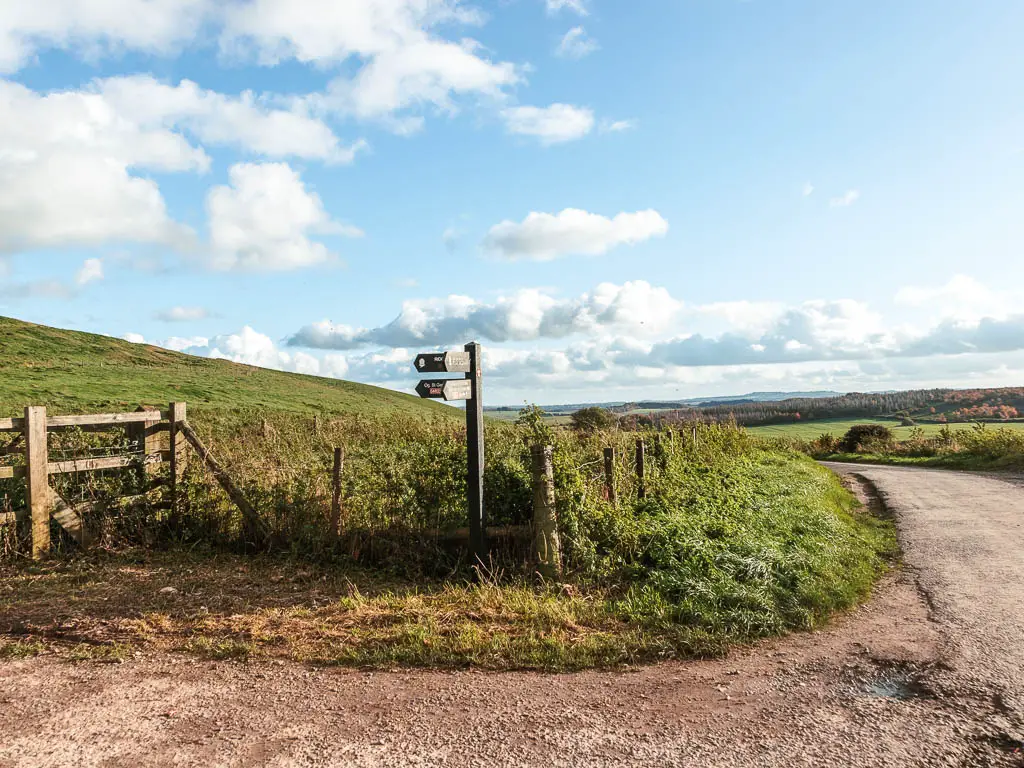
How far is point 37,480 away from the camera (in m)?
9.31

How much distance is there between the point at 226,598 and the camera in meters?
7.56

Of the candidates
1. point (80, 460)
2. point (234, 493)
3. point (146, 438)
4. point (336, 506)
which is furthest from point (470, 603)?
point (80, 460)

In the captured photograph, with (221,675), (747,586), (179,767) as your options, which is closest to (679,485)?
(747,586)

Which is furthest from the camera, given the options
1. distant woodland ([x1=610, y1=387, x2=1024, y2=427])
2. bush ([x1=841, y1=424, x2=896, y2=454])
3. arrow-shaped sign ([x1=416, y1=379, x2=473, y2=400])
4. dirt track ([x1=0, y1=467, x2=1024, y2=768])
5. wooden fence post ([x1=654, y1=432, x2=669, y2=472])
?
distant woodland ([x1=610, y1=387, x2=1024, y2=427])

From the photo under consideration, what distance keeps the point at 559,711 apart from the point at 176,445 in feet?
26.6

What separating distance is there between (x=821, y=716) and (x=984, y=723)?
1.03m

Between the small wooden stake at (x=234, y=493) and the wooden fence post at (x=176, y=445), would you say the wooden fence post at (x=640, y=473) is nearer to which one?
the small wooden stake at (x=234, y=493)

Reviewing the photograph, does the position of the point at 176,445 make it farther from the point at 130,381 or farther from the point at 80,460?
the point at 130,381

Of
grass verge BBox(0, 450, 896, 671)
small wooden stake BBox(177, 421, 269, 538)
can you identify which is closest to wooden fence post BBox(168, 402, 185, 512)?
small wooden stake BBox(177, 421, 269, 538)

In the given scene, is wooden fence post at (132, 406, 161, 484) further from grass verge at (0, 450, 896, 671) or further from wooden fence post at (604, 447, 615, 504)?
wooden fence post at (604, 447, 615, 504)

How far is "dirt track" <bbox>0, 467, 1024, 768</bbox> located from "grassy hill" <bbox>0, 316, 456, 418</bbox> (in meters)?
26.3

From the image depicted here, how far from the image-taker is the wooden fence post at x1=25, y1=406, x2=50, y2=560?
9.23m

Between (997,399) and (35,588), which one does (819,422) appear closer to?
(997,399)

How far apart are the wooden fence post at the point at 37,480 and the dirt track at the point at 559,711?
4.18 meters
